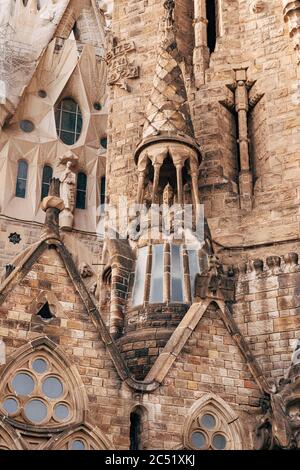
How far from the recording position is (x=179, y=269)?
17.4 m

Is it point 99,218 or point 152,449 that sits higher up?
point 99,218

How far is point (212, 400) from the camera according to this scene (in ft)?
50.2

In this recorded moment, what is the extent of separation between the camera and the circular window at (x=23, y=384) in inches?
551

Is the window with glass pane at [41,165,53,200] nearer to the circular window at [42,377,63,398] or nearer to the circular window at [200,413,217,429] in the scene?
the circular window at [200,413,217,429]

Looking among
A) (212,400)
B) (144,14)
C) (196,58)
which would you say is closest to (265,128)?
(196,58)

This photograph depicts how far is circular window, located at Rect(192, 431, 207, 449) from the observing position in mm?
14891

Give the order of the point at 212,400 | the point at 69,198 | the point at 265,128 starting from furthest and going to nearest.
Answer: the point at 69,198, the point at 265,128, the point at 212,400

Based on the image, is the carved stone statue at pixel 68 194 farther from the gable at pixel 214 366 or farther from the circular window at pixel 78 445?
Answer: the circular window at pixel 78 445

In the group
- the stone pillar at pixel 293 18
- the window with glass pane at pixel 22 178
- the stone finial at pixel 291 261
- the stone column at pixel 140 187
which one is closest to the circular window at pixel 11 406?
the stone column at pixel 140 187

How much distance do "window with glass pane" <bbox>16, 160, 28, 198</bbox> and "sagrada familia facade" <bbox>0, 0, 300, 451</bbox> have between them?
254 cm

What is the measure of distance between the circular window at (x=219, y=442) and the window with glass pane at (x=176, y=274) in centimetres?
273

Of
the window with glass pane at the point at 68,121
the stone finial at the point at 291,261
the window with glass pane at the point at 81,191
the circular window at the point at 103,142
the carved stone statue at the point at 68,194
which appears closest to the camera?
the stone finial at the point at 291,261

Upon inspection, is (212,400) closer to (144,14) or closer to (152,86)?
(152,86)
